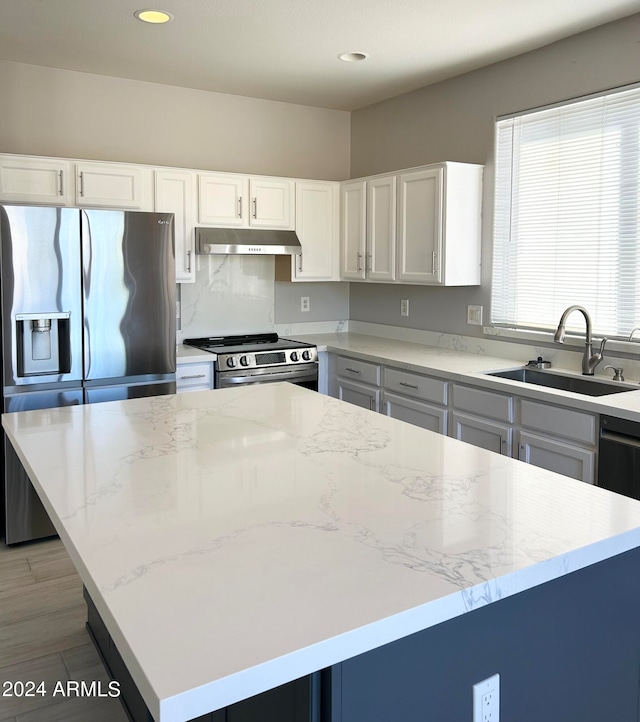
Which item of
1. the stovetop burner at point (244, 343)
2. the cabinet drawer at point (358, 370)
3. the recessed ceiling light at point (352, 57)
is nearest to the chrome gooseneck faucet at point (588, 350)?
the cabinet drawer at point (358, 370)

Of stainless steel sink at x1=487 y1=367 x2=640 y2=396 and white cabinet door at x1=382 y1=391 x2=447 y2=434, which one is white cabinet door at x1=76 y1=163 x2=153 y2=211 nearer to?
white cabinet door at x1=382 y1=391 x2=447 y2=434

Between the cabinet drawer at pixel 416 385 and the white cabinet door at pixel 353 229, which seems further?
the white cabinet door at pixel 353 229

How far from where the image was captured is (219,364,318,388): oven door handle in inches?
160

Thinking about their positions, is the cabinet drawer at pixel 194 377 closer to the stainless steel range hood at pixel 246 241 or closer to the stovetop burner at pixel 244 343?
the stovetop burner at pixel 244 343

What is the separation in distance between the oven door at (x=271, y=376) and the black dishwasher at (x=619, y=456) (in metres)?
2.06

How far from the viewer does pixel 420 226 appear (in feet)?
13.4

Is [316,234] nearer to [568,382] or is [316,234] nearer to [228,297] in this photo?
[228,297]

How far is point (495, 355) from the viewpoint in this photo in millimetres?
4031

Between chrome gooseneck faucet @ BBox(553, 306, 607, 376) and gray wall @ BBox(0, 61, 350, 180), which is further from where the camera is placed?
gray wall @ BBox(0, 61, 350, 180)

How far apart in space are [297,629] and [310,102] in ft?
14.9

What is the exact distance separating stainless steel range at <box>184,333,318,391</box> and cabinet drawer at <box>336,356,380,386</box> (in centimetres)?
17

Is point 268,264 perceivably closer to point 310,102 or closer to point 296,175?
point 296,175

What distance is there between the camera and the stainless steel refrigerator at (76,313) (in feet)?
10.8

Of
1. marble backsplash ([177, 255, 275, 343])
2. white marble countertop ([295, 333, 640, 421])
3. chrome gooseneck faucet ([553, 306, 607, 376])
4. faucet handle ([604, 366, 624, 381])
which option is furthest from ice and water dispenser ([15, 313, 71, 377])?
faucet handle ([604, 366, 624, 381])
